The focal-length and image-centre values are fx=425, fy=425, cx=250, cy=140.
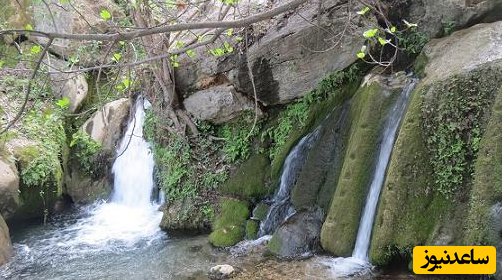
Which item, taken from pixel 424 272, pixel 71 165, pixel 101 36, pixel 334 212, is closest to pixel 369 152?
Answer: pixel 334 212

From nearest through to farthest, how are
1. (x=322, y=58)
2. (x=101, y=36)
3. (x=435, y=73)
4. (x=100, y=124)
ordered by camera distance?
(x=101, y=36), (x=435, y=73), (x=322, y=58), (x=100, y=124)

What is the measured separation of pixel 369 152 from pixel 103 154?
22.8ft

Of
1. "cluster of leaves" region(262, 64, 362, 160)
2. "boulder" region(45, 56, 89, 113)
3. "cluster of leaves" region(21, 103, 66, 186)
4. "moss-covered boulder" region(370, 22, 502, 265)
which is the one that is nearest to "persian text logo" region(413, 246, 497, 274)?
"moss-covered boulder" region(370, 22, 502, 265)

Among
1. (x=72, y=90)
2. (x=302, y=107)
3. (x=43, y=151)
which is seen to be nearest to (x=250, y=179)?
(x=302, y=107)

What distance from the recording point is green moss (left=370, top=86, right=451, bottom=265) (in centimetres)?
461

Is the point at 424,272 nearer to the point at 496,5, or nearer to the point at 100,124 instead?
the point at 496,5

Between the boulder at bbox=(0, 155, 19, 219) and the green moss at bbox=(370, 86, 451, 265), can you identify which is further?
the boulder at bbox=(0, 155, 19, 219)

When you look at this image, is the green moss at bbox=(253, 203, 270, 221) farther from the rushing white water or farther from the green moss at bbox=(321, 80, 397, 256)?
the rushing white water

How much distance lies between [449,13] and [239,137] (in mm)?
3897

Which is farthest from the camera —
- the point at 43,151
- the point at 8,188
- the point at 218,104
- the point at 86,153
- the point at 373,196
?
the point at 86,153

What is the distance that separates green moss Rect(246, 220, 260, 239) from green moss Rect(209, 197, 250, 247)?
97 mm

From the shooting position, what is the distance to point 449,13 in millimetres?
5719

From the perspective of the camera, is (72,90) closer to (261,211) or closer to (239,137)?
(239,137)

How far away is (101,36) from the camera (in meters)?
2.74
